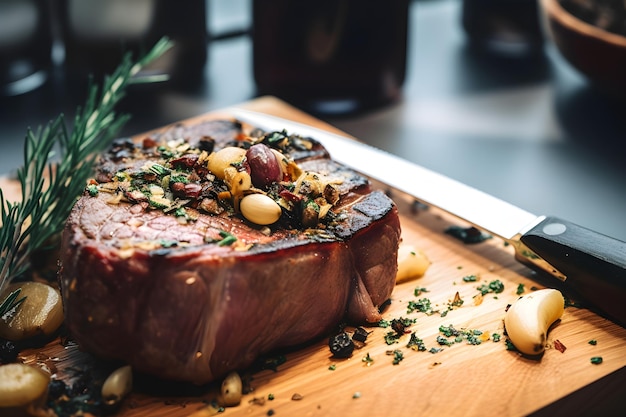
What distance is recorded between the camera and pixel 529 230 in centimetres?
212

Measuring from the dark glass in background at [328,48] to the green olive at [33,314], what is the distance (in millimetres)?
1349

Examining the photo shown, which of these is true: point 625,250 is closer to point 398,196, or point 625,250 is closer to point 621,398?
point 621,398

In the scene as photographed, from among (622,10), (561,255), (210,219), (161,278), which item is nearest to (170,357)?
(161,278)

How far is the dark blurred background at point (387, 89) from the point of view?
9.59 feet

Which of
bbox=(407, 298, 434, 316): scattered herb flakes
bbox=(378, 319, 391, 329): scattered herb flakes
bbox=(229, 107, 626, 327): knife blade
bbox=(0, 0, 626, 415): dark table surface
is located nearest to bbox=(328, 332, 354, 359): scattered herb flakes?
bbox=(378, 319, 391, 329): scattered herb flakes

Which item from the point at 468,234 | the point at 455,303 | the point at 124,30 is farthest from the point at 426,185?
the point at 124,30

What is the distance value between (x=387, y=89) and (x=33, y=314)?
1.80 meters

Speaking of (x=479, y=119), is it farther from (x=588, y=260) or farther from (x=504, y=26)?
(x=588, y=260)

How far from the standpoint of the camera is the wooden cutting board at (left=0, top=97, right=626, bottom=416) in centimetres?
172

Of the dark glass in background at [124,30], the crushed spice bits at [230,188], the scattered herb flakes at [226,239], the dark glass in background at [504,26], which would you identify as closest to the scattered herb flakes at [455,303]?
the crushed spice bits at [230,188]

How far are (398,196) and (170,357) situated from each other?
1.09 meters

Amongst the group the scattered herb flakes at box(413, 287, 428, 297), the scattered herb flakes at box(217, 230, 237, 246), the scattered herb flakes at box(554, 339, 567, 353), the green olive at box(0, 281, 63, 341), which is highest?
the scattered herb flakes at box(217, 230, 237, 246)

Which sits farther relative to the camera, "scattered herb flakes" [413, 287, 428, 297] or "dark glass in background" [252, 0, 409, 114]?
"dark glass in background" [252, 0, 409, 114]

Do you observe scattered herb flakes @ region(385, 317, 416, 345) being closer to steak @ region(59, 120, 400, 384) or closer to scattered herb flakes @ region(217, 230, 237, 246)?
steak @ region(59, 120, 400, 384)
